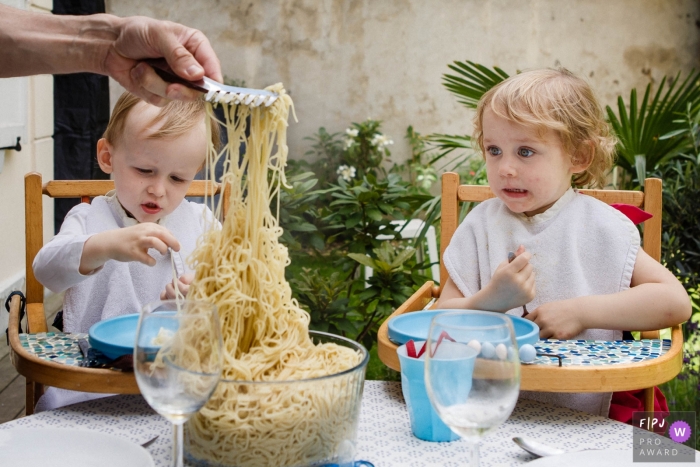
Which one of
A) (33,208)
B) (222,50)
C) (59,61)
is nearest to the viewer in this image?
(59,61)

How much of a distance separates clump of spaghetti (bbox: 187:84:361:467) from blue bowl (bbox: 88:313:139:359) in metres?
0.29

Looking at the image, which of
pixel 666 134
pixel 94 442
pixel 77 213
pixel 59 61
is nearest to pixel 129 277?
pixel 77 213

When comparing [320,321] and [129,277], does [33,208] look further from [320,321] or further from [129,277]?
[320,321]

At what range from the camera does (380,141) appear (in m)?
6.68

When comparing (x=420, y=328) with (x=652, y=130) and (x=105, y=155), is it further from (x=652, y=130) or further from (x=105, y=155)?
(x=652, y=130)

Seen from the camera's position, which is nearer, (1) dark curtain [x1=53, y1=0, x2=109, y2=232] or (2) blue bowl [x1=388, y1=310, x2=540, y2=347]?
(2) blue bowl [x1=388, y1=310, x2=540, y2=347]

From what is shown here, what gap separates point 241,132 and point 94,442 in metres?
0.54

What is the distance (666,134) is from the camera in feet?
10.2

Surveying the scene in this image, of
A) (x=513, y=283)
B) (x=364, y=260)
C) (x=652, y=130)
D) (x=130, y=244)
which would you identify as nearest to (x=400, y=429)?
(x=513, y=283)

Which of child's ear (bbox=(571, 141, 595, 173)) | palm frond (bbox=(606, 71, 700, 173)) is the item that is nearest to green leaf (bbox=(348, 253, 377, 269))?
child's ear (bbox=(571, 141, 595, 173))

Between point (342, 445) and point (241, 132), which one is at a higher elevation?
point (241, 132)

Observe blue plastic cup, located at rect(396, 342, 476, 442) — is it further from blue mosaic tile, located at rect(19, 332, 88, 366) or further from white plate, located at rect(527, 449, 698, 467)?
blue mosaic tile, located at rect(19, 332, 88, 366)

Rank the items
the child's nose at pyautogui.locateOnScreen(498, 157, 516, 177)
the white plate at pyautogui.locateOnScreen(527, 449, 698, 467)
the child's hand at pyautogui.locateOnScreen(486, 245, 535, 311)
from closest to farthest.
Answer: the white plate at pyautogui.locateOnScreen(527, 449, 698, 467)
the child's hand at pyautogui.locateOnScreen(486, 245, 535, 311)
the child's nose at pyautogui.locateOnScreen(498, 157, 516, 177)

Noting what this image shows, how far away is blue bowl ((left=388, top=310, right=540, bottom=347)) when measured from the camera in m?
1.41
